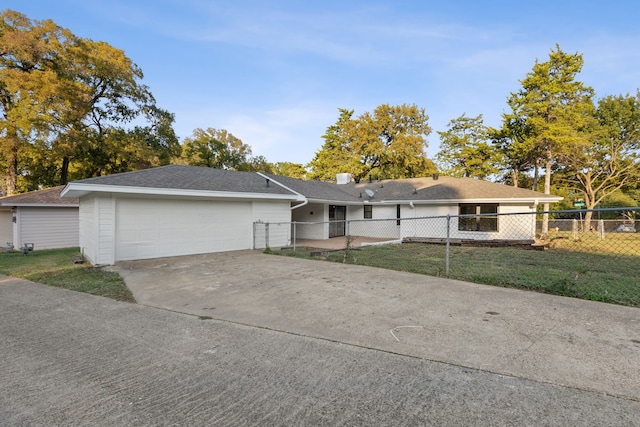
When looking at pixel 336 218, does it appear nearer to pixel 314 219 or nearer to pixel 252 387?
pixel 314 219

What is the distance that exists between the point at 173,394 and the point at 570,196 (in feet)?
141

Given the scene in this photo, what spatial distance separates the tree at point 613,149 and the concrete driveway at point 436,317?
2668cm

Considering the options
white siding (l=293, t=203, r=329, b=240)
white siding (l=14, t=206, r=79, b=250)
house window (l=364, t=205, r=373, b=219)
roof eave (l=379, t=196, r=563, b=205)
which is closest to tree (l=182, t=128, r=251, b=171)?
white siding (l=14, t=206, r=79, b=250)

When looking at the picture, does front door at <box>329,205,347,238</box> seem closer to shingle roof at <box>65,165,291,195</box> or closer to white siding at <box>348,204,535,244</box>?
white siding at <box>348,204,535,244</box>

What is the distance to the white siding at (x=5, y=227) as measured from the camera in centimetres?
1598

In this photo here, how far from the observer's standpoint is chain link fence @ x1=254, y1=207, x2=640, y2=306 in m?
6.07

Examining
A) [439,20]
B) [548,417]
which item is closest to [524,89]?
[439,20]

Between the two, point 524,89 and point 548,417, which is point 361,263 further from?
point 524,89

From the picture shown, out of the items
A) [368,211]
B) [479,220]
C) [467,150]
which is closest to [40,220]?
[368,211]

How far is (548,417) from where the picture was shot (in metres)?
2.05

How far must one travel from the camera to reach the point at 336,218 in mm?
18984

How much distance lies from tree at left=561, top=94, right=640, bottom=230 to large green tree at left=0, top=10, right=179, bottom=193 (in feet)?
111

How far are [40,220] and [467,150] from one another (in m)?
32.4

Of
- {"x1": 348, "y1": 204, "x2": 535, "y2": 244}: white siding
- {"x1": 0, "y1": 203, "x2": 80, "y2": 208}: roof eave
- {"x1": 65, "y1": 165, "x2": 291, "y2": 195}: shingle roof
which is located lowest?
{"x1": 348, "y1": 204, "x2": 535, "y2": 244}: white siding
